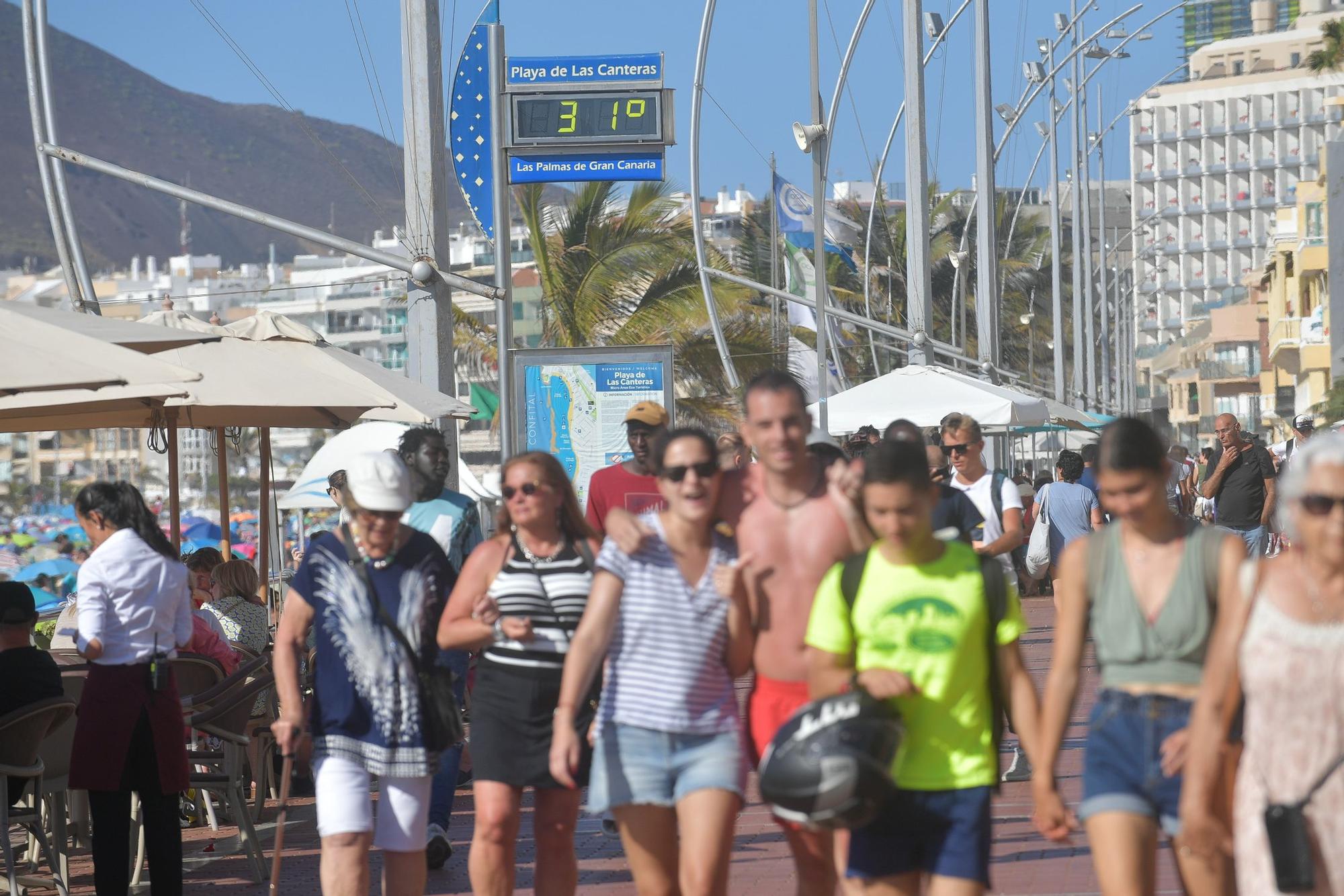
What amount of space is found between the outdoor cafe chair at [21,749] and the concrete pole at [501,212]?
5.67 meters

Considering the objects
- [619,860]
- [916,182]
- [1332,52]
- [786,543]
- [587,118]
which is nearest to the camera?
[786,543]

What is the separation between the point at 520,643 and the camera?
6.31m

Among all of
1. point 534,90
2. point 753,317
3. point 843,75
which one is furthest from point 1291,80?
point 534,90

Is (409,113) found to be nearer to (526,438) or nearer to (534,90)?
(534,90)

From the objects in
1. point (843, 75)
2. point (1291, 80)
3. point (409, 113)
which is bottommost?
point (409, 113)

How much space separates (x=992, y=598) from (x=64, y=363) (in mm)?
4571

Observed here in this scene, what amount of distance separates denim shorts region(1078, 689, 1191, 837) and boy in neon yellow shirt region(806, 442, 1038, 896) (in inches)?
8.1

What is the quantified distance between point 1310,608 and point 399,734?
308 cm

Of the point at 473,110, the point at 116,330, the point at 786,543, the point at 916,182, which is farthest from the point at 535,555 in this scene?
the point at 916,182

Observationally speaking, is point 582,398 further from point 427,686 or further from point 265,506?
point 427,686

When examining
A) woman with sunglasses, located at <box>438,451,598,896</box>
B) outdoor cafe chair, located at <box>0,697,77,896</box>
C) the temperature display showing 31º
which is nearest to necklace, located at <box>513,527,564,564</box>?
woman with sunglasses, located at <box>438,451,598,896</box>

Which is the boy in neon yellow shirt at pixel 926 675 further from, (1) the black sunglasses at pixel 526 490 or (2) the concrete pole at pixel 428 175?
(2) the concrete pole at pixel 428 175

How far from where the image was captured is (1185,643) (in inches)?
195

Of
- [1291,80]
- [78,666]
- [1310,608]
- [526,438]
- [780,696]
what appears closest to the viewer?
[1310,608]
